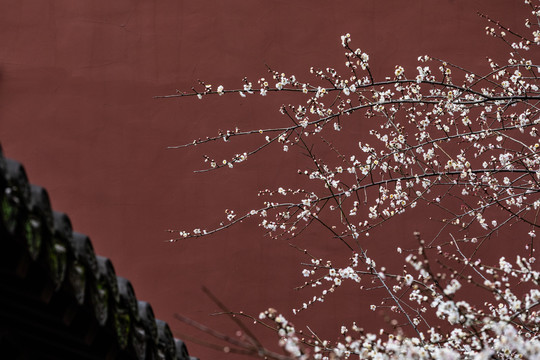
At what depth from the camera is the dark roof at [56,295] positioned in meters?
1.50

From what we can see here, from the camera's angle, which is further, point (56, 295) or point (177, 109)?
point (177, 109)

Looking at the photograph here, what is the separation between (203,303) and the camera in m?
4.98

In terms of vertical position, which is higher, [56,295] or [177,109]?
[177,109]

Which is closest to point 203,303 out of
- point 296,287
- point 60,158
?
point 296,287

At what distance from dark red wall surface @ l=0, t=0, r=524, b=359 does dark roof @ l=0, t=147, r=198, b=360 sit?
2.83m

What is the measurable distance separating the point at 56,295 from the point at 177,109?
3.69 m

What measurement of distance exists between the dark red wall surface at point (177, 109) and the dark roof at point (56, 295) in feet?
9.28

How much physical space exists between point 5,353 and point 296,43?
3.83 m

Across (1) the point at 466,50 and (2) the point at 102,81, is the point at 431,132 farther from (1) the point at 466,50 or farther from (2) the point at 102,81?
(2) the point at 102,81

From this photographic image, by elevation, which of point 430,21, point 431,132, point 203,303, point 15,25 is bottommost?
point 203,303

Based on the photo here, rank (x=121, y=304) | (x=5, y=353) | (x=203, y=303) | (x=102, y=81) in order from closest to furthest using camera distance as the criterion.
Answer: (x=121, y=304) → (x=5, y=353) → (x=203, y=303) → (x=102, y=81)

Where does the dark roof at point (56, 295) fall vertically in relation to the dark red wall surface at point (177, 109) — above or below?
below

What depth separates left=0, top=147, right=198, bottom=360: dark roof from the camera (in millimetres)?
1505

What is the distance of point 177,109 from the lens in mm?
5293
